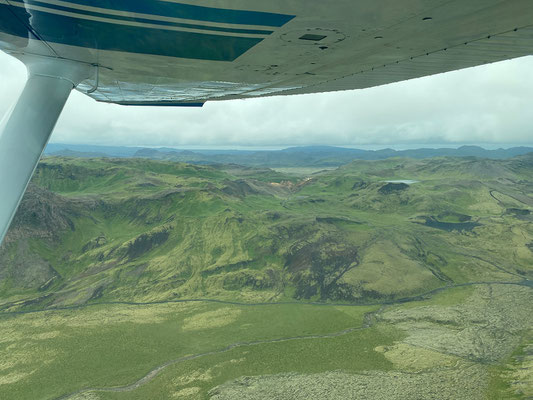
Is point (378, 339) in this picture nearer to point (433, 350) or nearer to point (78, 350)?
point (433, 350)

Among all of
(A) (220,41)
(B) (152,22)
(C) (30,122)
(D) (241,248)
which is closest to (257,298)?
(D) (241,248)

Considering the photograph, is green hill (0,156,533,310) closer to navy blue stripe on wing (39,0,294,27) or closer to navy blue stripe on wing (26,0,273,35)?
navy blue stripe on wing (26,0,273,35)

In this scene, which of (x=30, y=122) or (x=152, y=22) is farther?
(x=30, y=122)

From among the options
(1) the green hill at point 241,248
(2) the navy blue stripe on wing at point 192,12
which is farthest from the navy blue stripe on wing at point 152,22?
(1) the green hill at point 241,248

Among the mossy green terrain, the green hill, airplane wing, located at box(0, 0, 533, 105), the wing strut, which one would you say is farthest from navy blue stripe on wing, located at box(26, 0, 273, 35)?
the green hill

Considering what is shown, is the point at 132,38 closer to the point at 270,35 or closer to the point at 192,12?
the point at 192,12
